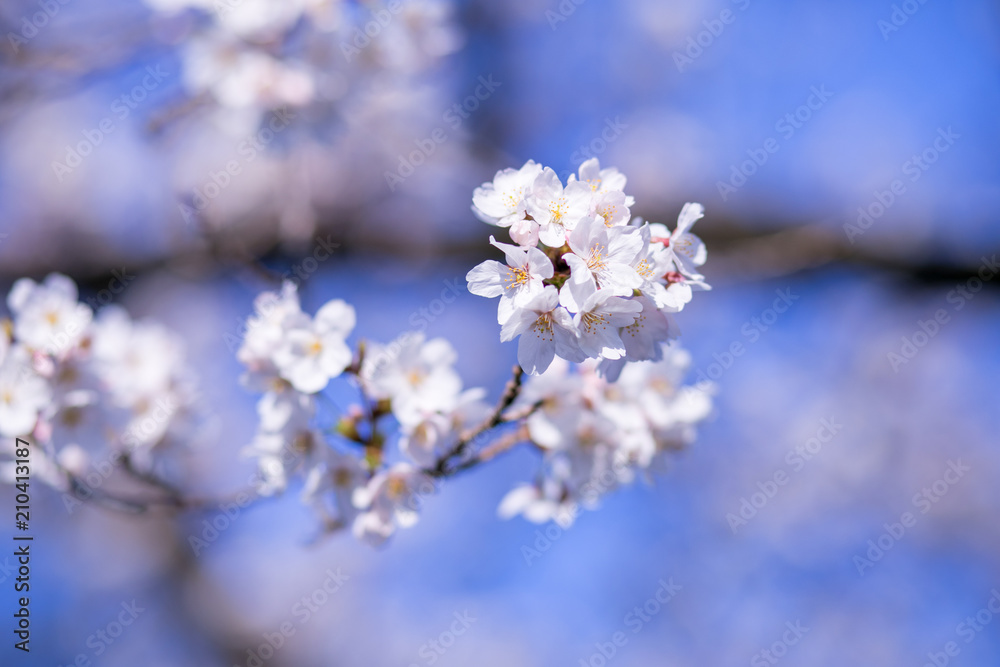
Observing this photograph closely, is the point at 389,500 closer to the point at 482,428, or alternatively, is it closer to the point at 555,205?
the point at 482,428

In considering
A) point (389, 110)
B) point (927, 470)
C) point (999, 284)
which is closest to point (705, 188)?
point (999, 284)

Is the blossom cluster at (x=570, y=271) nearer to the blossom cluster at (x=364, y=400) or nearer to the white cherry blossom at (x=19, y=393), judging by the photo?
the blossom cluster at (x=364, y=400)

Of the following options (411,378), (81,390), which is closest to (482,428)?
(411,378)

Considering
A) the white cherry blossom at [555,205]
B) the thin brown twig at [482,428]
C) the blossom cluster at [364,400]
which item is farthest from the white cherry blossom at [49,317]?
the white cherry blossom at [555,205]

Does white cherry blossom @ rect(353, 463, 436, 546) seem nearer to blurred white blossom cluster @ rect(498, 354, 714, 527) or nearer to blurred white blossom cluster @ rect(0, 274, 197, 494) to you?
blurred white blossom cluster @ rect(498, 354, 714, 527)

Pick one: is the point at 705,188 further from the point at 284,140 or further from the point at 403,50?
the point at 284,140

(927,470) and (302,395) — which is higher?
(302,395)
